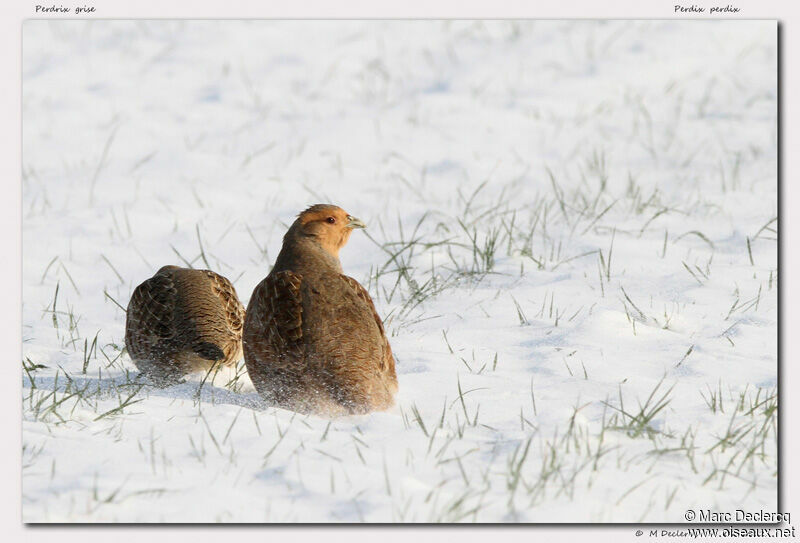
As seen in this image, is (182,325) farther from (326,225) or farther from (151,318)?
(326,225)

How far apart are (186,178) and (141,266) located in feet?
6.02

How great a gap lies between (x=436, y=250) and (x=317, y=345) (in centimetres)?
259

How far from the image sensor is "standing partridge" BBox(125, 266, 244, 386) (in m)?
5.04

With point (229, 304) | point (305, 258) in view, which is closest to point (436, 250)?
point (229, 304)

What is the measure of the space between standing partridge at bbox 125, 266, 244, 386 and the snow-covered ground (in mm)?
166

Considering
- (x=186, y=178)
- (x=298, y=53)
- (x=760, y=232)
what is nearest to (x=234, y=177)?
(x=186, y=178)

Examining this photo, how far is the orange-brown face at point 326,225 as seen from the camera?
5125mm

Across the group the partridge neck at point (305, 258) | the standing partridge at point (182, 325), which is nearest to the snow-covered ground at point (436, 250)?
the standing partridge at point (182, 325)

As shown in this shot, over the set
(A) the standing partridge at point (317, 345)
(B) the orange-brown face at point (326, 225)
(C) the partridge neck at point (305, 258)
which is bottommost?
(A) the standing partridge at point (317, 345)

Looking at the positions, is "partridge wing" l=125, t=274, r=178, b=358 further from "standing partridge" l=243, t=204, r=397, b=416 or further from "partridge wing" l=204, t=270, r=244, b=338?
"standing partridge" l=243, t=204, r=397, b=416

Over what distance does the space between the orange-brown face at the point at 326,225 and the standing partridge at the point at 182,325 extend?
620 millimetres

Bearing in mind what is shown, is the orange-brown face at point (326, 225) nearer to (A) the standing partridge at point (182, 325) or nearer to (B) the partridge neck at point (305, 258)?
(B) the partridge neck at point (305, 258)

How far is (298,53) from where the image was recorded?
11148mm

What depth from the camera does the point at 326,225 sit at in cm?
518
